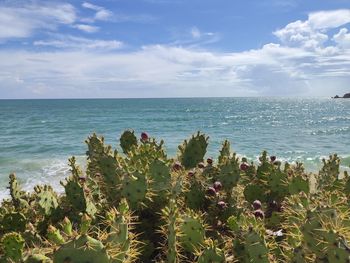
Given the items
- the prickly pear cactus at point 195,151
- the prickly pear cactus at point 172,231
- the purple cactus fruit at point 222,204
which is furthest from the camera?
the prickly pear cactus at point 195,151

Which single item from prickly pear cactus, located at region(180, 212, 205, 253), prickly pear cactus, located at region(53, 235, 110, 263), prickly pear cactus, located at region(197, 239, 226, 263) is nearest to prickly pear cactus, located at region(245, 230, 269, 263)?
prickly pear cactus, located at region(197, 239, 226, 263)

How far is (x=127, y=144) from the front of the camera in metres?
6.03

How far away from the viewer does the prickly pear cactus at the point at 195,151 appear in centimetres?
572

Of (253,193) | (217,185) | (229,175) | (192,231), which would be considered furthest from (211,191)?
(253,193)

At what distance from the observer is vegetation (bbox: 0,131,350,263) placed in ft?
8.73

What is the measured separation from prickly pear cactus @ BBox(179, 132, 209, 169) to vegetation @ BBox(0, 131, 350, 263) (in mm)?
14

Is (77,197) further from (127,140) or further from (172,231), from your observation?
(127,140)

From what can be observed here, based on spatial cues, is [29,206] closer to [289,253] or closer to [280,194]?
[289,253]

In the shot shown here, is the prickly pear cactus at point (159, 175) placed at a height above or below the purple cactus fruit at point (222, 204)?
above

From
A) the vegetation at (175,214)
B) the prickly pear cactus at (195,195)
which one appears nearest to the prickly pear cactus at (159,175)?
the vegetation at (175,214)

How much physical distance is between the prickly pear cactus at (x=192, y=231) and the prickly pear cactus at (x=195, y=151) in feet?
7.21

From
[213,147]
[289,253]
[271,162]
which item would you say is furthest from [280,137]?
[289,253]

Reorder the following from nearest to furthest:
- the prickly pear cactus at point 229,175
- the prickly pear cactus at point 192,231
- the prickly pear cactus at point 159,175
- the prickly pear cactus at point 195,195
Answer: the prickly pear cactus at point 192,231
the prickly pear cactus at point 159,175
the prickly pear cactus at point 195,195
the prickly pear cactus at point 229,175

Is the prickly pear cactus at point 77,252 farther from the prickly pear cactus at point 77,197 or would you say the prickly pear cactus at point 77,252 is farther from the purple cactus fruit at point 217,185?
the purple cactus fruit at point 217,185
